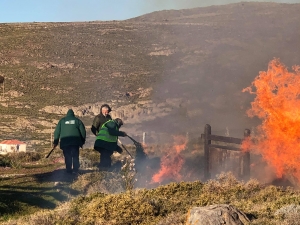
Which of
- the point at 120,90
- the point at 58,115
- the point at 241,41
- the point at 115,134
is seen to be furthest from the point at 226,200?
the point at 241,41

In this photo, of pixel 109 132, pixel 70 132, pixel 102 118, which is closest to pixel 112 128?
pixel 109 132

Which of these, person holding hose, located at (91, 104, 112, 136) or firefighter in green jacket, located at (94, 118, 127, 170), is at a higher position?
person holding hose, located at (91, 104, 112, 136)

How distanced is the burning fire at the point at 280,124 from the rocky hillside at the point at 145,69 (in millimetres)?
14814

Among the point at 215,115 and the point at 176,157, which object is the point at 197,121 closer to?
the point at 215,115

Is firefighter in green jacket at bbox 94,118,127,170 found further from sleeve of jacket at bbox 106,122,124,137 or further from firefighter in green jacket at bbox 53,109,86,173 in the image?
firefighter in green jacket at bbox 53,109,86,173

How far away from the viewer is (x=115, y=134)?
12289 millimetres

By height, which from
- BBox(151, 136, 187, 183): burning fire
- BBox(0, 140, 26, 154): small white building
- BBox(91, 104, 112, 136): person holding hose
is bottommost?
BBox(0, 140, 26, 154): small white building

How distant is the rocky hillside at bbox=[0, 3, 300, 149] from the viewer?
37562 mm

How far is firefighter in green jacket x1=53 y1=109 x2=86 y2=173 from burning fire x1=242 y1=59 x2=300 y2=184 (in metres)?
4.08

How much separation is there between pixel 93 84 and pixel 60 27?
1036 inches

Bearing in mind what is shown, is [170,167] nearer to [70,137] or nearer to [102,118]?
[102,118]

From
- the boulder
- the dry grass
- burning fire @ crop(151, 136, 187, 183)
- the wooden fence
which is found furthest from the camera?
burning fire @ crop(151, 136, 187, 183)

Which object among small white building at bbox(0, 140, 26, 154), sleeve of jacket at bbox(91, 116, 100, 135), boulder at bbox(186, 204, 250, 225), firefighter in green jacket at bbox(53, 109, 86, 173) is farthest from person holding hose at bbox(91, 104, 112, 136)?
small white building at bbox(0, 140, 26, 154)

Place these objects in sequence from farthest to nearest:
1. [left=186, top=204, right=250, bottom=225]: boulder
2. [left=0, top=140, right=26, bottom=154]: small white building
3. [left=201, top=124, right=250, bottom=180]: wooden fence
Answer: [left=0, top=140, right=26, bottom=154]: small white building, [left=201, top=124, right=250, bottom=180]: wooden fence, [left=186, top=204, right=250, bottom=225]: boulder
